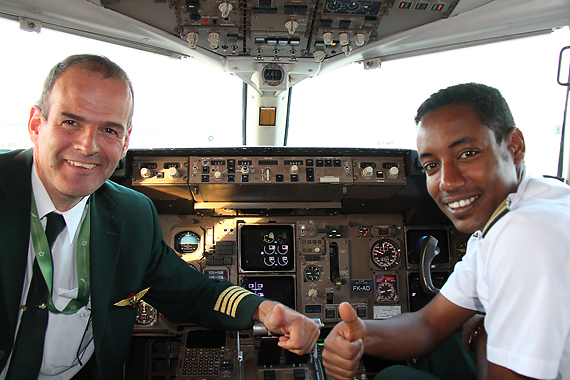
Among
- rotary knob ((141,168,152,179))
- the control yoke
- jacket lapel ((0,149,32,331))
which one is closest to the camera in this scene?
jacket lapel ((0,149,32,331))

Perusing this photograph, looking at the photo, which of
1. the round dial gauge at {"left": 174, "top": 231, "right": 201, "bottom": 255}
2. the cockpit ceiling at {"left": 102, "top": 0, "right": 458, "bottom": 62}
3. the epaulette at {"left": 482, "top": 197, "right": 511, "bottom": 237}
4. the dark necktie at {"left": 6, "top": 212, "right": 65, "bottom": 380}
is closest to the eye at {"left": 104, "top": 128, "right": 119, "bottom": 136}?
the dark necktie at {"left": 6, "top": 212, "right": 65, "bottom": 380}

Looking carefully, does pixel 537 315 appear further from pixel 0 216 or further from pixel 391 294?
pixel 391 294

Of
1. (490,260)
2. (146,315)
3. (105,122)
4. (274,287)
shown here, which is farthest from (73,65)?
(274,287)

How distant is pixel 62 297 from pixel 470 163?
1619mm

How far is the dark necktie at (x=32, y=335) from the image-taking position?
1359 millimetres

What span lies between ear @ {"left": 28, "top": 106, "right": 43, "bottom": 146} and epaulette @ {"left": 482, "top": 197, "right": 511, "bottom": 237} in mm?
1648

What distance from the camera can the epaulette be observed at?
48.6 inches

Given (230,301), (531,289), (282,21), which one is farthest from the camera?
(282,21)

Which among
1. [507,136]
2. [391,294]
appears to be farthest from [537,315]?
[391,294]

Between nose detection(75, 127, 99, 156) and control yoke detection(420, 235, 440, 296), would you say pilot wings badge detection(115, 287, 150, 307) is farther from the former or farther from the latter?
control yoke detection(420, 235, 440, 296)

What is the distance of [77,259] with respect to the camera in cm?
153

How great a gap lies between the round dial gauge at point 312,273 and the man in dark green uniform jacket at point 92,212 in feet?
5.21

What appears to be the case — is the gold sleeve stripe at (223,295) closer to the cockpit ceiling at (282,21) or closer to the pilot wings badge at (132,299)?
the pilot wings badge at (132,299)

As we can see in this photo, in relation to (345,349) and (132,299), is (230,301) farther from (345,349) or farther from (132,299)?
(345,349)
